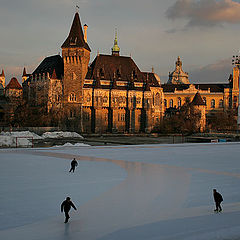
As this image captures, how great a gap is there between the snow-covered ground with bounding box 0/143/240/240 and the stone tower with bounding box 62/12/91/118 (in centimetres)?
5258

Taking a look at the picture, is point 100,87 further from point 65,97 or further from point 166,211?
point 166,211

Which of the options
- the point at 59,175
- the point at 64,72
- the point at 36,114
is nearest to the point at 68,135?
the point at 36,114

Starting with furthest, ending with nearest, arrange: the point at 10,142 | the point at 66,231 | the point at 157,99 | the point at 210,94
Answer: the point at 210,94 → the point at 157,99 → the point at 10,142 → the point at 66,231

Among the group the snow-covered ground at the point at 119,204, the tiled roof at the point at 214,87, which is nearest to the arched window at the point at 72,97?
the tiled roof at the point at 214,87

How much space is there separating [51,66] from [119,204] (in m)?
66.9

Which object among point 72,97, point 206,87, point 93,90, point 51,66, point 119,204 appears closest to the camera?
point 119,204

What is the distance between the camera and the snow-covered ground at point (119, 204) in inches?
310

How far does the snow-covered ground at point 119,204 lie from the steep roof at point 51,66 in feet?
186

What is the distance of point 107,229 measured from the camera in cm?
805

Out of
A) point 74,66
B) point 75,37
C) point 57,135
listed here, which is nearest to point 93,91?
point 74,66

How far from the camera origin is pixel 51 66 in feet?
243

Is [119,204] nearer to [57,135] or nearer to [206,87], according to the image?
[57,135]

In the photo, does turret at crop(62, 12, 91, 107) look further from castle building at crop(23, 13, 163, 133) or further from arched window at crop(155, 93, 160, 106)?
arched window at crop(155, 93, 160, 106)

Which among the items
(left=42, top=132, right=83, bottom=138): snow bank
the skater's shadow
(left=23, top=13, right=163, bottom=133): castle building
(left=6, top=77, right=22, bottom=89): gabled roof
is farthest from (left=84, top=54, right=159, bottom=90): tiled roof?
the skater's shadow
